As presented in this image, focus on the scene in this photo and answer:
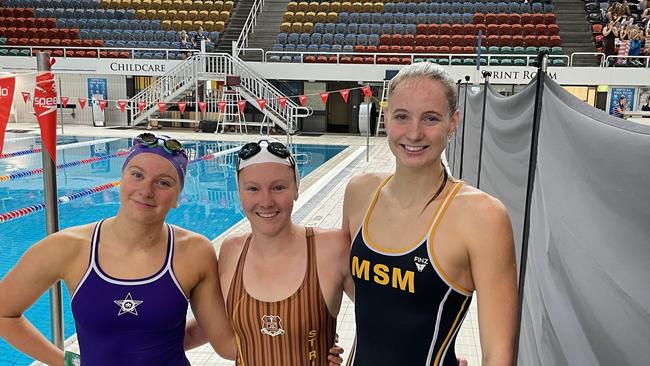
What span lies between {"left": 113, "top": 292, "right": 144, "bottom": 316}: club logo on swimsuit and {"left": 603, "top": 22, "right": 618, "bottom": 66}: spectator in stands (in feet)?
61.2

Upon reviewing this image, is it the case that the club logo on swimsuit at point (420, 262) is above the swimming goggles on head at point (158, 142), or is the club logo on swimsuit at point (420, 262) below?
below

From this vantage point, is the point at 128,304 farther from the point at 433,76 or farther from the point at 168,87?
the point at 168,87

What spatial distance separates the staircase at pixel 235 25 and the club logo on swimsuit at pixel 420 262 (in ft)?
68.0

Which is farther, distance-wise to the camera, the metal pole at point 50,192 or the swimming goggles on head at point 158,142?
the metal pole at point 50,192

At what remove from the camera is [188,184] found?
396 inches

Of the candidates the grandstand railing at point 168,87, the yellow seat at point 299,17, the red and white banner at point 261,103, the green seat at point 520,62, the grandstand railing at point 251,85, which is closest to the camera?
the red and white banner at point 261,103

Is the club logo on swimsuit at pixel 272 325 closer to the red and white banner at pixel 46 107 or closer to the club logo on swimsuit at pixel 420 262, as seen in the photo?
the club logo on swimsuit at pixel 420 262

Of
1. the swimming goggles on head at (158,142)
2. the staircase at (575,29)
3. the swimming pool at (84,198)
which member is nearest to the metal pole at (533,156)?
the swimming goggles on head at (158,142)

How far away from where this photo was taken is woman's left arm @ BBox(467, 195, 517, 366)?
1.40 m

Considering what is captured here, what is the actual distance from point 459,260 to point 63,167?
1123 centimetres

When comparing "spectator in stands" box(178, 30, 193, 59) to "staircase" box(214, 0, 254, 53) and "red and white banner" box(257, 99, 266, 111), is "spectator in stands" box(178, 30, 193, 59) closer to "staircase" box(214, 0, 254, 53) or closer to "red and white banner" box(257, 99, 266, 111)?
"staircase" box(214, 0, 254, 53)


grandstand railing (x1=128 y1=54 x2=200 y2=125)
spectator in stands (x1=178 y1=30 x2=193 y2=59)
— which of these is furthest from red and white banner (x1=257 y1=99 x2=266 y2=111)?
spectator in stands (x1=178 y1=30 x2=193 y2=59)

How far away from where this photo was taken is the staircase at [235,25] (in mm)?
21573

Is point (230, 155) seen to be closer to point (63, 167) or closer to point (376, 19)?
point (63, 167)
